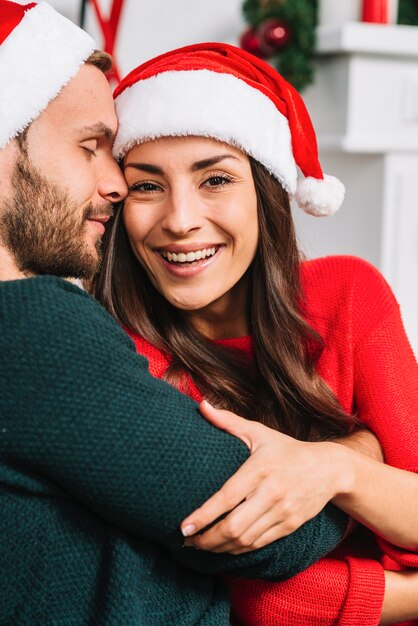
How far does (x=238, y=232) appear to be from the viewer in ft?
4.78

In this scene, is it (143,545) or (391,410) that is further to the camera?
(391,410)

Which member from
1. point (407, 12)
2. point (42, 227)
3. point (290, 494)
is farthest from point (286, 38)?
point (290, 494)

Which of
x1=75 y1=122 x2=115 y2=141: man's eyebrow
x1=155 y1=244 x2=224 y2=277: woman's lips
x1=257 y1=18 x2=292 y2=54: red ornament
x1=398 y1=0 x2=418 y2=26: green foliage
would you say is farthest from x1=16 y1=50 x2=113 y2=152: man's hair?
x1=398 y1=0 x2=418 y2=26: green foliage

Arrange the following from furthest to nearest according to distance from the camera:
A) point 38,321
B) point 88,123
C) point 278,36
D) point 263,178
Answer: point 278,36 < point 263,178 < point 88,123 < point 38,321

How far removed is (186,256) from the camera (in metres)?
1.44

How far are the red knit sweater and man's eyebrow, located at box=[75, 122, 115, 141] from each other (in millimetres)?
363

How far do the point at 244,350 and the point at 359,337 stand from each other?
215 mm

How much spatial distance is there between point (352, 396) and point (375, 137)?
1428 mm

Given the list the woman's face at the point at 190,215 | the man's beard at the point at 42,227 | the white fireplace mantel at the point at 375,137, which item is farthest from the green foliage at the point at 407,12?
the man's beard at the point at 42,227

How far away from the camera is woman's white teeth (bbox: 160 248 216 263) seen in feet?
4.73

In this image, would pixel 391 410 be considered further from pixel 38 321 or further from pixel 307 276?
pixel 38 321

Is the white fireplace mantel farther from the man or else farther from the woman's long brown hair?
the man

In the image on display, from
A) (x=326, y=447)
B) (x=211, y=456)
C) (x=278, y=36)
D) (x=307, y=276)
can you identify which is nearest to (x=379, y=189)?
(x=278, y=36)

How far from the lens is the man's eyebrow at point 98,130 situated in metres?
1.37
